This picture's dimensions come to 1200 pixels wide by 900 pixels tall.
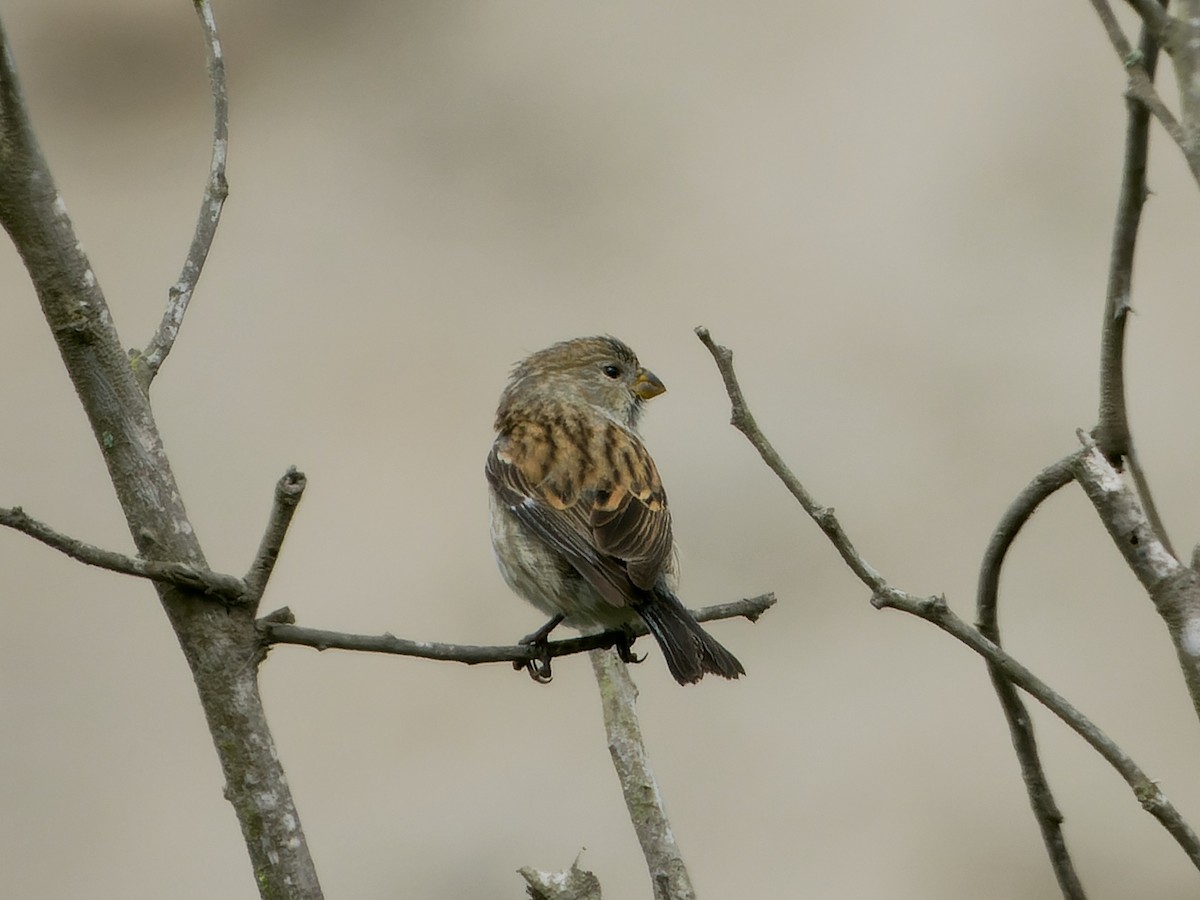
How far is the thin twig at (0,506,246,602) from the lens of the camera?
1.96m

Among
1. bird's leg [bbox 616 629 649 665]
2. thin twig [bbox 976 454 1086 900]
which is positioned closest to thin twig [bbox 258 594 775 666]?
thin twig [bbox 976 454 1086 900]

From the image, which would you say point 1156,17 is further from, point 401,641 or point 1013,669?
point 401,641

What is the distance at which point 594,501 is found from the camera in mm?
4047

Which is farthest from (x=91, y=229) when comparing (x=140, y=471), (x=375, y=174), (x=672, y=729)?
(x=140, y=471)

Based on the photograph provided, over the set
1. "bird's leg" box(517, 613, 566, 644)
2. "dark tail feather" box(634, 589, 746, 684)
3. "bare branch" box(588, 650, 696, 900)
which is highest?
"bird's leg" box(517, 613, 566, 644)

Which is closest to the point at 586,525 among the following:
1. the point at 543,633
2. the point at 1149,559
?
the point at 543,633

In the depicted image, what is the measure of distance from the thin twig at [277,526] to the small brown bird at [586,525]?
1407 mm

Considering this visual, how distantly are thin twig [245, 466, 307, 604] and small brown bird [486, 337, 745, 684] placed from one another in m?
1.41

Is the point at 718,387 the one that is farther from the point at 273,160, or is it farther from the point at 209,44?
the point at 209,44

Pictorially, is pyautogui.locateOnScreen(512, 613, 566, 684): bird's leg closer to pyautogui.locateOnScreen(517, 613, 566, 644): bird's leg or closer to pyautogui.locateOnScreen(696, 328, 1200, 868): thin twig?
pyautogui.locateOnScreen(517, 613, 566, 644): bird's leg

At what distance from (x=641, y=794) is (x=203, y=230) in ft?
4.14

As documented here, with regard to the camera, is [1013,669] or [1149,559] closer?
[1149,559]

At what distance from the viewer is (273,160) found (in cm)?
840

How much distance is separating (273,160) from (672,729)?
3895 millimetres
